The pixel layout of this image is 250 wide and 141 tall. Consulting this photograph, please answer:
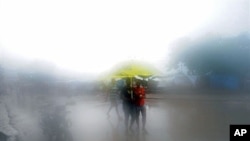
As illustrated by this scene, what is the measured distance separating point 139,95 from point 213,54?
47 cm

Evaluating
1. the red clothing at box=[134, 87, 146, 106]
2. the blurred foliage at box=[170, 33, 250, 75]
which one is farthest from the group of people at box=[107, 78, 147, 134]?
→ the blurred foliage at box=[170, 33, 250, 75]

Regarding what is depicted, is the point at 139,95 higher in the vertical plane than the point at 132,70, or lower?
lower

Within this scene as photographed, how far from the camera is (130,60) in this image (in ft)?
4.73

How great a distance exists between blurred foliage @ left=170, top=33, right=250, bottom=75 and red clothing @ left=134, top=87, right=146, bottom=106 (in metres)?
0.21

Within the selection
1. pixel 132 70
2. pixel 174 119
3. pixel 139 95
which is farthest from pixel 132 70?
pixel 174 119

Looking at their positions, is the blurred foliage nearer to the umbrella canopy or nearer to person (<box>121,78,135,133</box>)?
the umbrella canopy

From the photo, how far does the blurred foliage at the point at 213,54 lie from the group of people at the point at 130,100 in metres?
0.24

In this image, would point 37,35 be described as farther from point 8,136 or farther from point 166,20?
point 166,20

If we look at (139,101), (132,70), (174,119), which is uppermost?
(132,70)

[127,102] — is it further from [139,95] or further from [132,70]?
[132,70]

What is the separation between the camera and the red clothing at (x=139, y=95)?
1.47m

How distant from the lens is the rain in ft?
4.75

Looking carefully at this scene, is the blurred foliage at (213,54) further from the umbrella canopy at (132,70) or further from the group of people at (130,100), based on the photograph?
the group of people at (130,100)

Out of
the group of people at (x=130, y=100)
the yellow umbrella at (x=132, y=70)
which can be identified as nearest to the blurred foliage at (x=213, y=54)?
the yellow umbrella at (x=132, y=70)
